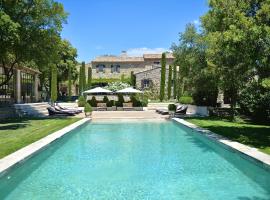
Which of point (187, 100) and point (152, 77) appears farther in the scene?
point (152, 77)

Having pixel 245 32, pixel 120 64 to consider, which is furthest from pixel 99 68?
pixel 245 32

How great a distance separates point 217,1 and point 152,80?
4146cm

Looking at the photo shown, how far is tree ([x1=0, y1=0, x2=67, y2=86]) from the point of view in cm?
2264

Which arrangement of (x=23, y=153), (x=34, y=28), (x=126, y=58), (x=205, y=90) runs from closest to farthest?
(x=23, y=153), (x=34, y=28), (x=205, y=90), (x=126, y=58)

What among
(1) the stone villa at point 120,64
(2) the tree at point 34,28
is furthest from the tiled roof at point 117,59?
(2) the tree at point 34,28

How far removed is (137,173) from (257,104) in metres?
17.3

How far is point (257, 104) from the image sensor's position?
26438 mm

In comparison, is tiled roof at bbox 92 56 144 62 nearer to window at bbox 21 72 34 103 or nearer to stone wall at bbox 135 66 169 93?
stone wall at bbox 135 66 169 93

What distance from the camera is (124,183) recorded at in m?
9.96

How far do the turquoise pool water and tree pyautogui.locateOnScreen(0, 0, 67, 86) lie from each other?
27.9 feet

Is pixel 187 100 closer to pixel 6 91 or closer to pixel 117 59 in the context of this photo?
pixel 6 91

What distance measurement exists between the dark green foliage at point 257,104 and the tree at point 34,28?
12.6 m

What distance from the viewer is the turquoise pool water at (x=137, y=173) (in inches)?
353

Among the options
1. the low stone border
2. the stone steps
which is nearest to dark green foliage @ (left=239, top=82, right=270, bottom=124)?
the low stone border
